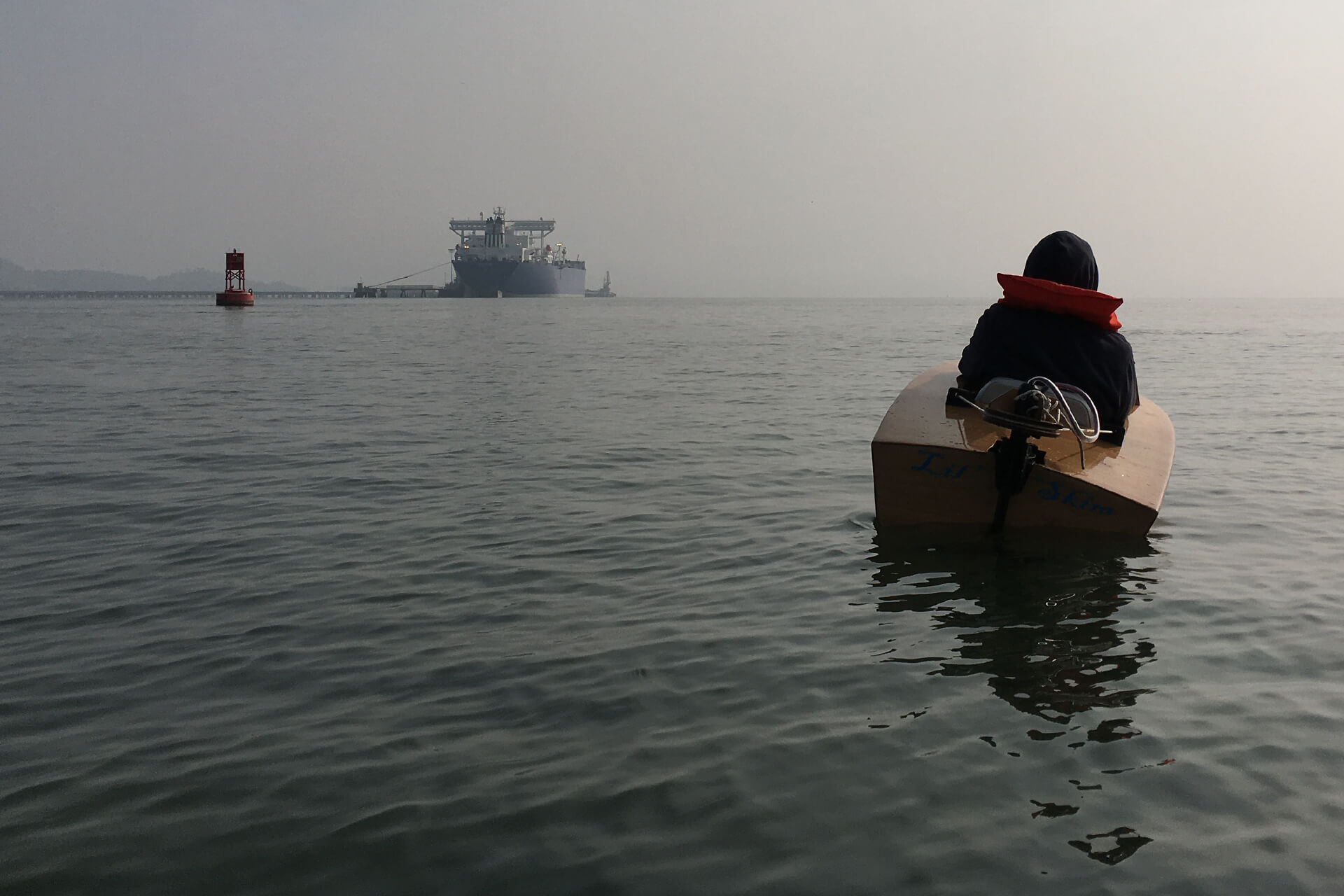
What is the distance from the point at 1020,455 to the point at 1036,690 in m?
2.22

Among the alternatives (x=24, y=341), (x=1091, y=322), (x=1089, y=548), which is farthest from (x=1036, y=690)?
(x=24, y=341)

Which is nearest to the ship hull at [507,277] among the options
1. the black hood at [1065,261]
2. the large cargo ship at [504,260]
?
the large cargo ship at [504,260]

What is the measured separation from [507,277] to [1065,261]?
136 meters

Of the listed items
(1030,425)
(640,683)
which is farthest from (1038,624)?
(640,683)

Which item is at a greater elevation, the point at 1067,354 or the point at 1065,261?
the point at 1065,261

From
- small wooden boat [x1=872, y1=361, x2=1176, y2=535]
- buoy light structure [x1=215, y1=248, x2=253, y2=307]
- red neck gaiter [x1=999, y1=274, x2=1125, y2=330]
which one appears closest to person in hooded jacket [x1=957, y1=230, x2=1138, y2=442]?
red neck gaiter [x1=999, y1=274, x2=1125, y2=330]

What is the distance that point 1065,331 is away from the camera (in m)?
7.14

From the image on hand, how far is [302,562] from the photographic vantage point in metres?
6.86

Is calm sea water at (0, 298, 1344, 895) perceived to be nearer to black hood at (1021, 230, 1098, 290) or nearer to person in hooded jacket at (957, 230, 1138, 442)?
person in hooded jacket at (957, 230, 1138, 442)

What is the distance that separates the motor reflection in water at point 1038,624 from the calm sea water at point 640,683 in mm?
24

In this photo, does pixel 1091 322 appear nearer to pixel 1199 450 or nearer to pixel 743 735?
pixel 743 735

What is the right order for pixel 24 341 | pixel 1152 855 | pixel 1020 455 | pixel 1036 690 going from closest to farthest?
pixel 1152 855, pixel 1036 690, pixel 1020 455, pixel 24 341

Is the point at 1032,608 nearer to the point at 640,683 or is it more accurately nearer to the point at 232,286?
the point at 640,683

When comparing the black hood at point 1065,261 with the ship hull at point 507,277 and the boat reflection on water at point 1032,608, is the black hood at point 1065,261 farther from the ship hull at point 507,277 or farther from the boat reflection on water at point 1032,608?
the ship hull at point 507,277
